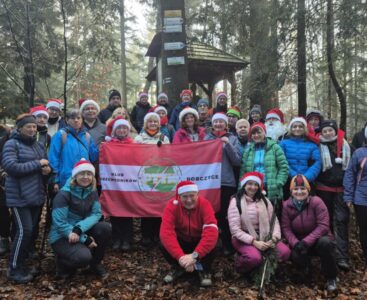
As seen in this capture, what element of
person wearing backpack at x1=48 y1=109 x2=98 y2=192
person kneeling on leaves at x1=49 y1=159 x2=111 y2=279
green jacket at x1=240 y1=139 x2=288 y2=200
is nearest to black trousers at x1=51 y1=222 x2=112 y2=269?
person kneeling on leaves at x1=49 y1=159 x2=111 y2=279

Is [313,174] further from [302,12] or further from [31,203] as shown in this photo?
[302,12]

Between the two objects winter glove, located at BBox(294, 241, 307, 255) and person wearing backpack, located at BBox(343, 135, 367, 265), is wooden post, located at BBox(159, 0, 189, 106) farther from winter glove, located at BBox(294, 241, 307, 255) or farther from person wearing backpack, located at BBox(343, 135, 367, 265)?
winter glove, located at BBox(294, 241, 307, 255)

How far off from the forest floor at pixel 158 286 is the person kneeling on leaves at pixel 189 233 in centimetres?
24

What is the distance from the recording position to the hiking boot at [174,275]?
530cm

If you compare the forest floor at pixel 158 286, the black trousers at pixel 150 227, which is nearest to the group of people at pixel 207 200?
the forest floor at pixel 158 286

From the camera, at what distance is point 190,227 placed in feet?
17.6

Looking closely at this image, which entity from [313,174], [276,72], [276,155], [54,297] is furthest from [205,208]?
[276,72]

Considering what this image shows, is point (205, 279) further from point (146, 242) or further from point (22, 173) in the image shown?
point (22, 173)

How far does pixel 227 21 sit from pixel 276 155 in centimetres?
611

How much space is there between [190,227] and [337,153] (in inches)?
112

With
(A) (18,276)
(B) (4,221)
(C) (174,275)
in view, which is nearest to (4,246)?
(B) (4,221)

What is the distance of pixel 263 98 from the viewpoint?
34.8ft

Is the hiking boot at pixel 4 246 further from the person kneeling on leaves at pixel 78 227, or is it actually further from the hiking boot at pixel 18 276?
the person kneeling on leaves at pixel 78 227

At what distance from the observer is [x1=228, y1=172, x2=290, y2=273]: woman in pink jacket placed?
16.9 feet
